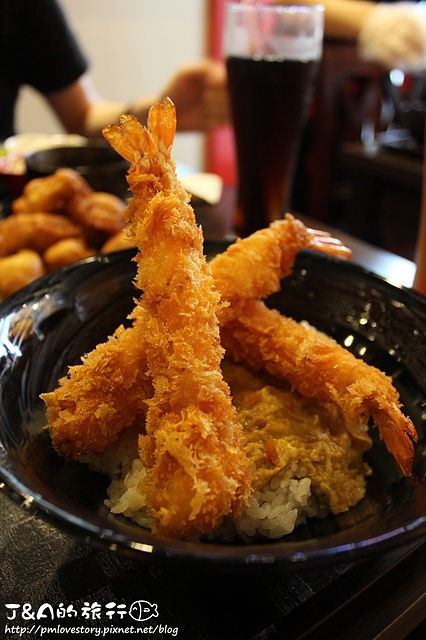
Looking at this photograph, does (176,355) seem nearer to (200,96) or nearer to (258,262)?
(258,262)

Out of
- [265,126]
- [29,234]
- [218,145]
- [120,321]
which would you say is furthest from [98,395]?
[218,145]

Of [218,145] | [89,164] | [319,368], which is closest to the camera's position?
[319,368]

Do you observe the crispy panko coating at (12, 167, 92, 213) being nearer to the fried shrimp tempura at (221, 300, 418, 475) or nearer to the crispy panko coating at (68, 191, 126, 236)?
the crispy panko coating at (68, 191, 126, 236)

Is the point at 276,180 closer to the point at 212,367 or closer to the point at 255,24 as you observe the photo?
the point at 255,24

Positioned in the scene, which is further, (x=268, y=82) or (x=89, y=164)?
(x=89, y=164)

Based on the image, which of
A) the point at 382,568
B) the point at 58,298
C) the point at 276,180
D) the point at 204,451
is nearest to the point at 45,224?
the point at 58,298

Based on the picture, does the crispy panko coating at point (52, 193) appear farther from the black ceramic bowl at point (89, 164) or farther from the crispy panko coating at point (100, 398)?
the crispy panko coating at point (100, 398)

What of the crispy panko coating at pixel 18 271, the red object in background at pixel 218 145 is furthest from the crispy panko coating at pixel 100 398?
the red object in background at pixel 218 145

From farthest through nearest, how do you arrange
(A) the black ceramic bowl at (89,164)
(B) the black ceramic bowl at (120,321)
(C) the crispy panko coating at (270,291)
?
1. (A) the black ceramic bowl at (89,164)
2. (C) the crispy panko coating at (270,291)
3. (B) the black ceramic bowl at (120,321)
